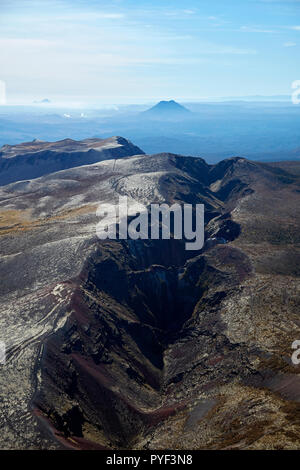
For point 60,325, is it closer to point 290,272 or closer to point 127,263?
point 127,263

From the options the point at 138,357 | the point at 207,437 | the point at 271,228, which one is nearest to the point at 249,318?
the point at 138,357

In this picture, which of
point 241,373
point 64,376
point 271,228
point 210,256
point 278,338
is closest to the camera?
point 64,376

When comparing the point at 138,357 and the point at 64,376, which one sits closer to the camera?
the point at 64,376

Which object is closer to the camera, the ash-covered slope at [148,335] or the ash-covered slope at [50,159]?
the ash-covered slope at [148,335]

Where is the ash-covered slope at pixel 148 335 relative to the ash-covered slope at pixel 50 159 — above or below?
below

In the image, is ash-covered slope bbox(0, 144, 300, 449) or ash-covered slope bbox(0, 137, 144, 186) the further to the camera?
ash-covered slope bbox(0, 137, 144, 186)

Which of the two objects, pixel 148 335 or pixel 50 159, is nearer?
pixel 148 335

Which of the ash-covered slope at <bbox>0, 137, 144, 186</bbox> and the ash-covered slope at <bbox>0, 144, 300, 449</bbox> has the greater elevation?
the ash-covered slope at <bbox>0, 137, 144, 186</bbox>

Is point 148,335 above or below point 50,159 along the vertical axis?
below
